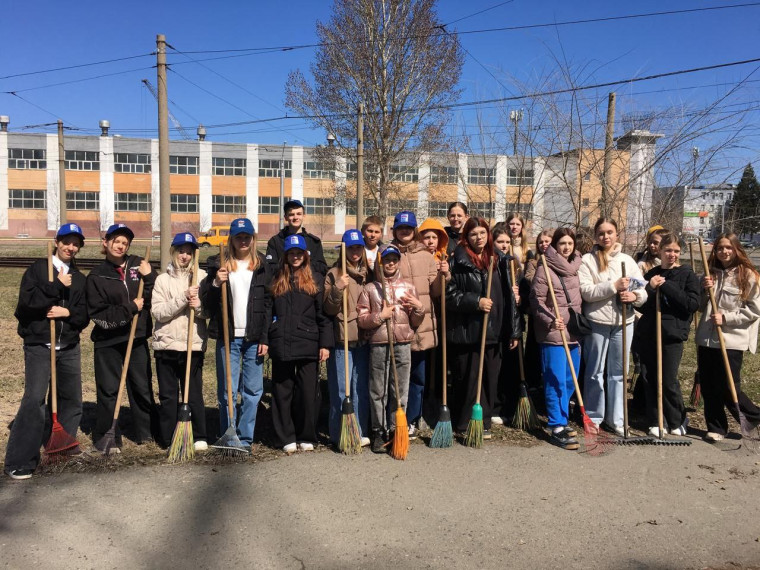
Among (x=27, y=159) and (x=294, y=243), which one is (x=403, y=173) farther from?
(x=27, y=159)

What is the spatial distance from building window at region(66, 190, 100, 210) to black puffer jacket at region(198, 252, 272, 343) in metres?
57.5

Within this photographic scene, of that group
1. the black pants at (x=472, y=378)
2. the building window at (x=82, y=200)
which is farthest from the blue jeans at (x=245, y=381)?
the building window at (x=82, y=200)

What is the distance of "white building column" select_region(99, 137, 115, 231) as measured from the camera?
56.0 m

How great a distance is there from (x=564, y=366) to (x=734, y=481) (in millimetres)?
1532

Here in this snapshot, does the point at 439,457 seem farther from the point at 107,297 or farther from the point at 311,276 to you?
the point at 107,297

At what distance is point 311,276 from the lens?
5.18 metres

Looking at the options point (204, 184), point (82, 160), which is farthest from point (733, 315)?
point (82, 160)

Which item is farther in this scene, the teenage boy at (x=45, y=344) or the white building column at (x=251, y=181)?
the white building column at (x=251, y=181)

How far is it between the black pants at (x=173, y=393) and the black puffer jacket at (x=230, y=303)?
0.36 meters

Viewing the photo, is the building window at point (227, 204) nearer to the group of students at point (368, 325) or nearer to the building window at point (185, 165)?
the building window at point (185, 165)

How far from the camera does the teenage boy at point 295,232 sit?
5.64 meters

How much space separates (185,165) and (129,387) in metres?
56.0

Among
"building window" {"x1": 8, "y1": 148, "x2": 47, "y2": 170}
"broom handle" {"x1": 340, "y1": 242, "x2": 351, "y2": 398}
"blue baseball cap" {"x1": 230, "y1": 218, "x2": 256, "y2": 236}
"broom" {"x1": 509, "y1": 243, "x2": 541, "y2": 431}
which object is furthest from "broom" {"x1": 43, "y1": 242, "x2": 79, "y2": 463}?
"building window" {"x1": 8, "y1": 148, "x2": 47, "y2": 170}

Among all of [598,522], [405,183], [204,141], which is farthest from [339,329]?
[204,141]
